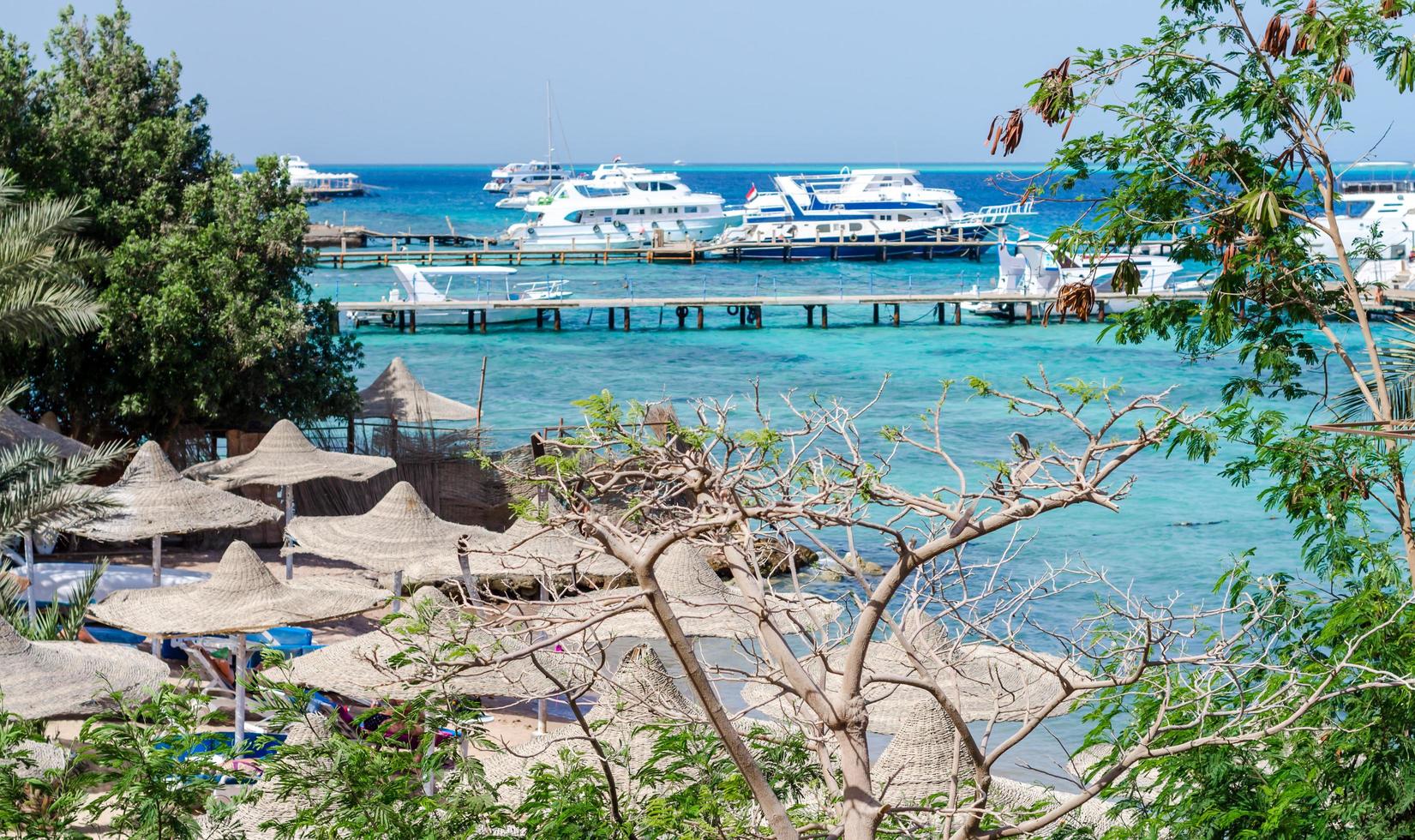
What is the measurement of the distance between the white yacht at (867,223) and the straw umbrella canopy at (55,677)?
62.4 metres

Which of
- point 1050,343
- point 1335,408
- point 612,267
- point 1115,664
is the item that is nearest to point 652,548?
point 1115,664

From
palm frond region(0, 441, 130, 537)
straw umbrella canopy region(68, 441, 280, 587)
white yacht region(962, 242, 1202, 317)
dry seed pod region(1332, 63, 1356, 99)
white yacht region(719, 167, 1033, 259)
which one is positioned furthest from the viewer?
white yacht region(719, 167, 1033, 259)

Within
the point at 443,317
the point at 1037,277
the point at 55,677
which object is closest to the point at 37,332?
the point at 55,677

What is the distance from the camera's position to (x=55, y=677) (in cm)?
958

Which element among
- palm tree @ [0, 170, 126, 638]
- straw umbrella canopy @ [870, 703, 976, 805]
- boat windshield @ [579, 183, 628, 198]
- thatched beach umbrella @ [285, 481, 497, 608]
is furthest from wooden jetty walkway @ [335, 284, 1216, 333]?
straw umbrella canopy @ [870, 703, 976, 805]

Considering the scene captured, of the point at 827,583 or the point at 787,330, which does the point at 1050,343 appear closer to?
the point at 787,330

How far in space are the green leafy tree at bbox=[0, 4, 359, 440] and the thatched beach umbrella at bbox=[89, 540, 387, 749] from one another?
304 inches

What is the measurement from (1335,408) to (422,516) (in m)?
9.75

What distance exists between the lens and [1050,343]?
48.3m

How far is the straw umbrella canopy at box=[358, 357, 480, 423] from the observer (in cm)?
2270

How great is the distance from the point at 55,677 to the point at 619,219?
6961 cm

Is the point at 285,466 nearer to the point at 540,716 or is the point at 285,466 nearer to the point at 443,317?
the point at 540,716

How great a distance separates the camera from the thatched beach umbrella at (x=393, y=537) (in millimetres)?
14969

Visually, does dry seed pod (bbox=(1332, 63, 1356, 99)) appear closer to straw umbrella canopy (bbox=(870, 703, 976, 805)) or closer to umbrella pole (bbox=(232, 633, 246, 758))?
straw umbrella canopy (bbox=(870, 703, 976, 805))
